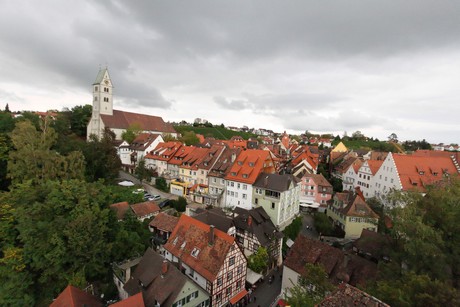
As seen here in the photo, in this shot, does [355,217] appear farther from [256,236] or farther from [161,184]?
[161,184]

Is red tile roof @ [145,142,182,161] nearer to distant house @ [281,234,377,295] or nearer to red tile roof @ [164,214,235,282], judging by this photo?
red tile roof @ [164,214,235,282]

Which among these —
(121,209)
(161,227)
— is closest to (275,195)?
(161,227)

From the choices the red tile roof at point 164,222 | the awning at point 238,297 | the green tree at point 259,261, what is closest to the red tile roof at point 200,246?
the awning at point 238,297

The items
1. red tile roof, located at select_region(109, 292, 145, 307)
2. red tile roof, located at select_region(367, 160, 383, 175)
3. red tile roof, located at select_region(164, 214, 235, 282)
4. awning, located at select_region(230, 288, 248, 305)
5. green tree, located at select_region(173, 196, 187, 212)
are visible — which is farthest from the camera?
red tile roof, located at select_region(367, 160, 383, 175)

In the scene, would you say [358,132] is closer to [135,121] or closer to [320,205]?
[320,205]

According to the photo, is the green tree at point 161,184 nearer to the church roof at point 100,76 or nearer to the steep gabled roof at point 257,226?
the steep gabled roof at point 257,226

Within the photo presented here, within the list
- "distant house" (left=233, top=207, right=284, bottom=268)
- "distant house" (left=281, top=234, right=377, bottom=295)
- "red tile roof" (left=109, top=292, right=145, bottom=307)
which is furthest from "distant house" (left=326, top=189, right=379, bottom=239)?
"red tile roof" (left=109, top=292, right=145, bottom=307)
